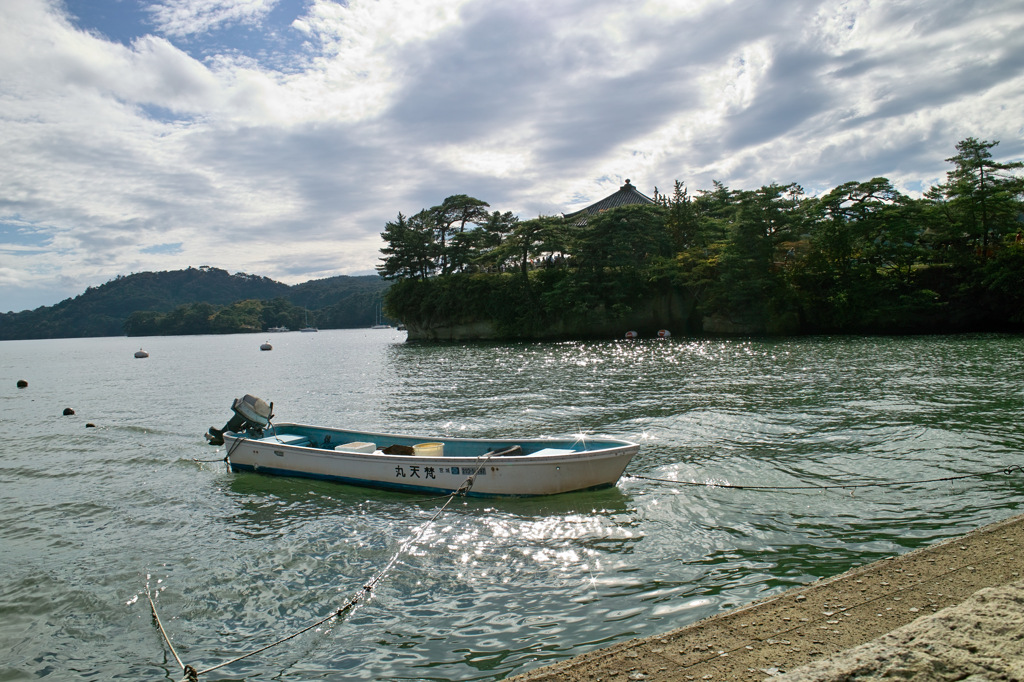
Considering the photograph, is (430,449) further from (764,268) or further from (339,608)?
(764,268)

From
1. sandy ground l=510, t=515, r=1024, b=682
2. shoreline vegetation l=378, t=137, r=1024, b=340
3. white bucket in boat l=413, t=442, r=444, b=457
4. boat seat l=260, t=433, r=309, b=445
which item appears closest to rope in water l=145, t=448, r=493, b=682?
white bucket in boat l=413, t=442, r=444, b=457

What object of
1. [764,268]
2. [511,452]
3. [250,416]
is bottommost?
[511,452]

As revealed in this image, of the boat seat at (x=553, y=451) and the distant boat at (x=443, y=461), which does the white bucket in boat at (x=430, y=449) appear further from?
the boat seat at (x=553, y=451)

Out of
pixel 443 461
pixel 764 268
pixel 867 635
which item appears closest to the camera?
pixel 867 635

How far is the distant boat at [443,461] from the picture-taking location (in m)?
10.2

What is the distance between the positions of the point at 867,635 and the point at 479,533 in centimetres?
584

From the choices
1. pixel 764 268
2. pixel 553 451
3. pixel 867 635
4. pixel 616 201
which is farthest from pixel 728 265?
pixel 867 635

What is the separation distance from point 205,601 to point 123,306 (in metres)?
224

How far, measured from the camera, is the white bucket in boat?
39.2ft

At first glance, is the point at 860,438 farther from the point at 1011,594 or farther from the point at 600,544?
the point at 1011,594

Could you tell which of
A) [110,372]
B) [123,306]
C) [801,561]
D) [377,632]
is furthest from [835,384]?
[123,306]

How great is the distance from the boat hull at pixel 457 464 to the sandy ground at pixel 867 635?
17.0 ft

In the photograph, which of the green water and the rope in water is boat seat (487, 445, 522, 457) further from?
the green water

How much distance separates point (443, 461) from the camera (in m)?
10.9
